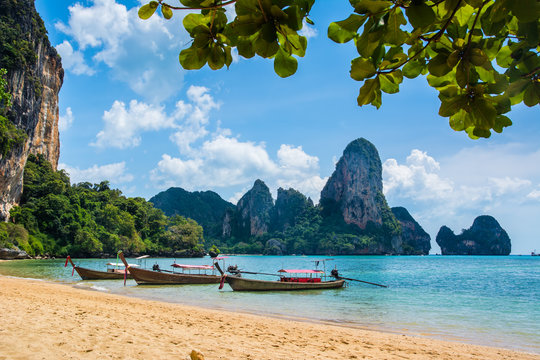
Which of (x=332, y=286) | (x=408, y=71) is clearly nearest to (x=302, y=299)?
(x=332, y=286)

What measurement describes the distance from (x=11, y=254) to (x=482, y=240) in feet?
516

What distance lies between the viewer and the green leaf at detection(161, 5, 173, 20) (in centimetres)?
119

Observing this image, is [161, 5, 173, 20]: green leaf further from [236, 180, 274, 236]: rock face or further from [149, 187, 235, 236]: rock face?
[149, 187, 235, 236]: rock face

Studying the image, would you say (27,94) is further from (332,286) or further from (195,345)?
(195,345)

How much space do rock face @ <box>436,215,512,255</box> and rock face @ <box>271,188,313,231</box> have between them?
6718cm

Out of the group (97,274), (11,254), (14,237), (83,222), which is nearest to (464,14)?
(97,274)

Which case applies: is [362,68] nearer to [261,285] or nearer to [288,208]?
[261,285]

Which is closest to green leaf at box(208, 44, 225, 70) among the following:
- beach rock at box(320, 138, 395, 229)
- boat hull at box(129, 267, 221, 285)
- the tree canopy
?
the tree canopy

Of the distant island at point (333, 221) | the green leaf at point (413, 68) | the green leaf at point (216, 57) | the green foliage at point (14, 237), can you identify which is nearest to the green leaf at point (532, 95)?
the green leaf at point (413, 68)

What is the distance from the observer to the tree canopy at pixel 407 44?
0.98m

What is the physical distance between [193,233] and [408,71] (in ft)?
254

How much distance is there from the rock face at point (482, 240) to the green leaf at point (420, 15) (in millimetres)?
164586

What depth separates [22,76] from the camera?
41.9 m

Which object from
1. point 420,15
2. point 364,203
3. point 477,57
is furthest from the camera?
point 364,203
